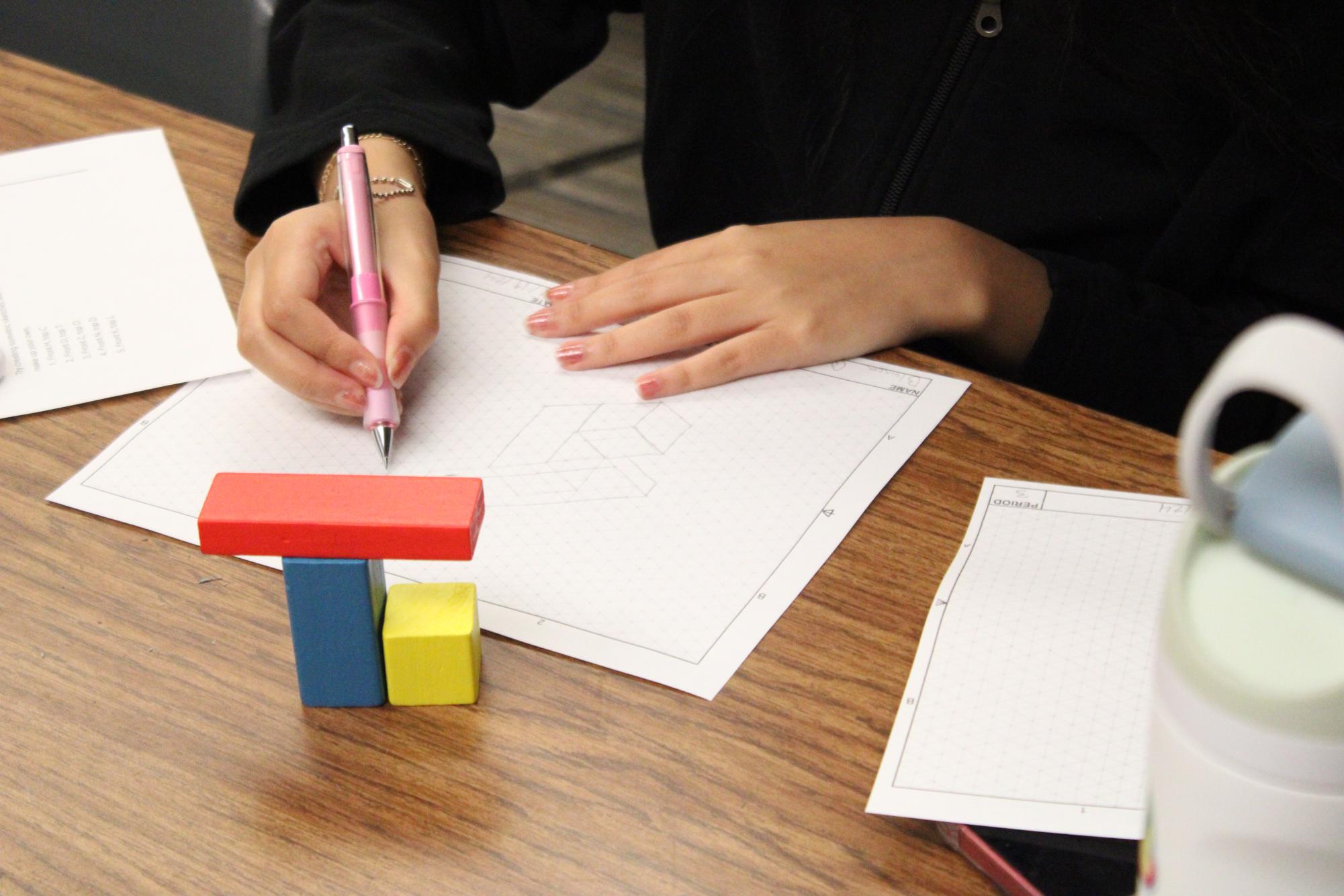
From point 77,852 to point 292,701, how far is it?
0.10 meters

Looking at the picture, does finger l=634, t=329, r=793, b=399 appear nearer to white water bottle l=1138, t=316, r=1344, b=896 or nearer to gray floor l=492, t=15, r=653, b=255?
white water bottle l=1138, t=316, r=1344, b=896

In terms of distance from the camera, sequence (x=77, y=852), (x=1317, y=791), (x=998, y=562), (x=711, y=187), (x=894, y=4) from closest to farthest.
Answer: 1. (x=1317, y=791)
2. (x=77, y=852)
3. (x=998, y=562)
4. (x=894, y=4)
5. (x=711, y=187)

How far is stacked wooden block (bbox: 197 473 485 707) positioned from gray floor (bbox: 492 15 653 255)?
1.57 metres

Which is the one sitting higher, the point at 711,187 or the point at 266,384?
the point at 266,384

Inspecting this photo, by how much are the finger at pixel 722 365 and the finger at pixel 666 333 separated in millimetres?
13

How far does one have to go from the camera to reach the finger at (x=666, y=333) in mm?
723

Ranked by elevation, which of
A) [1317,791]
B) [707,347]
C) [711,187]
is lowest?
[711,187]

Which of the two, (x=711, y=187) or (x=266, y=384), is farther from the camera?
(x=711, y=187)

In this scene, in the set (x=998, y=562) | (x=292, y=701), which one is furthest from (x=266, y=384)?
(x=998, y=562)

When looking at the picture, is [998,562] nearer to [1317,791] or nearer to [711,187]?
[1317,791]

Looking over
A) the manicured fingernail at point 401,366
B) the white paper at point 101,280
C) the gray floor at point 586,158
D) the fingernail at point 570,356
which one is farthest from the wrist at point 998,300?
the gray floor at point 586,158

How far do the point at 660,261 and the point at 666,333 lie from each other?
63 millimetres

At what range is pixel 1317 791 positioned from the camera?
0.96ft

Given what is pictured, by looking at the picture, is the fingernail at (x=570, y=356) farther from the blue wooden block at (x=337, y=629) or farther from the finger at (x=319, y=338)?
the blue wooden block at (x=337, y=629)
